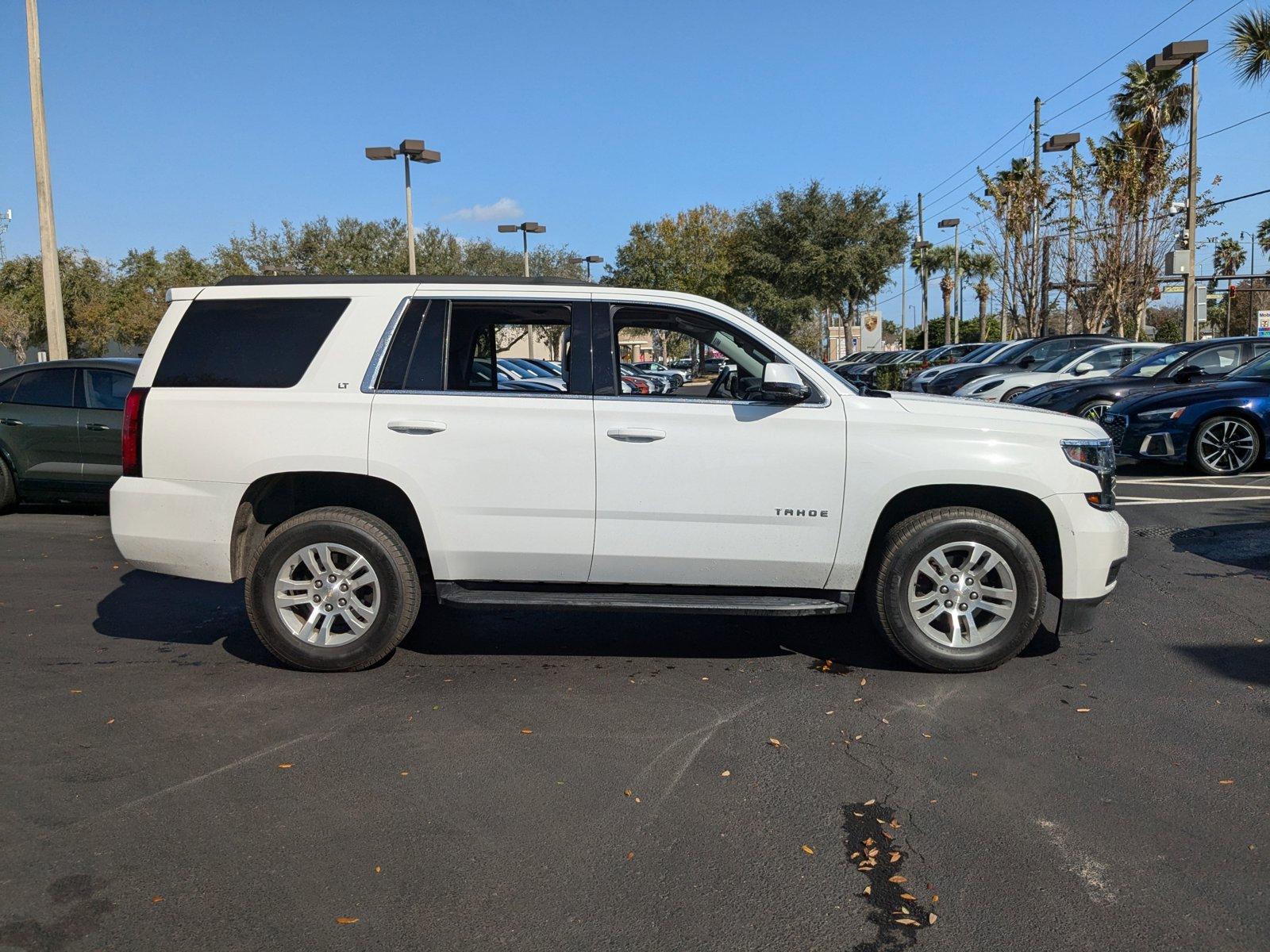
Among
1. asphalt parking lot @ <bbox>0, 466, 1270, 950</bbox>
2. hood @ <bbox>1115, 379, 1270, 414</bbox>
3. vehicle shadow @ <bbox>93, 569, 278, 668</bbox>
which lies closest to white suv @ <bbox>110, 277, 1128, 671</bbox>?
asphalt parking lot @ <bbox>0, 466, 1270, 950</bbox>

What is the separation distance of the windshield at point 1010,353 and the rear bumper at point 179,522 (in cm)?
2080

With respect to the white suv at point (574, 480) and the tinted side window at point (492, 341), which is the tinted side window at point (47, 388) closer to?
the white suv at point (574, 480)

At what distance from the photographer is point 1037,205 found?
34.0 metres

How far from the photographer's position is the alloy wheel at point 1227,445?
39.4ft

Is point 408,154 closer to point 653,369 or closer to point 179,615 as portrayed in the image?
point 653,369

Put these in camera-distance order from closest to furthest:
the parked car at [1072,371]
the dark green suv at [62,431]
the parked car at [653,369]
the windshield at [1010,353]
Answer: the parked car at [653,369] → the dark green suv at [62,431] → the parked car at [1072,371] → the windshield at [1010,353]

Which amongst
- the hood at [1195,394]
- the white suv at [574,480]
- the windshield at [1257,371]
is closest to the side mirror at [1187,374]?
the windshield at [1257,371]

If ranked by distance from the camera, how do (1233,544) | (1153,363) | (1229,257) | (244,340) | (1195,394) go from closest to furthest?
(244,340) < (1233,544) < (1195,394) < (1153,363) < (1229,257)

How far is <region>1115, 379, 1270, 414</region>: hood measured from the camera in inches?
472

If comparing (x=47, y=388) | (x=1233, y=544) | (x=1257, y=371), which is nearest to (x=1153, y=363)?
(x=1257, y=371)

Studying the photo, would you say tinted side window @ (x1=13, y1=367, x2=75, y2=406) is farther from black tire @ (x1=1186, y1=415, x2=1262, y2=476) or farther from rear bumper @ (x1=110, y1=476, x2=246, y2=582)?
black tire @ (x1=1186, y1=415, x2=1262, y2=476)

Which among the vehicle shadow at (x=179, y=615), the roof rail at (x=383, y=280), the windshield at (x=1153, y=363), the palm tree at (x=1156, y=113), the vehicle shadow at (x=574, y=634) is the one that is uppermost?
the palm tree at (x=1156, y=113)

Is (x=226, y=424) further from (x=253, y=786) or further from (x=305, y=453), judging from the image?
(x=253, y=786)

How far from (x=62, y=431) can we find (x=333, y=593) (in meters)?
6.55
